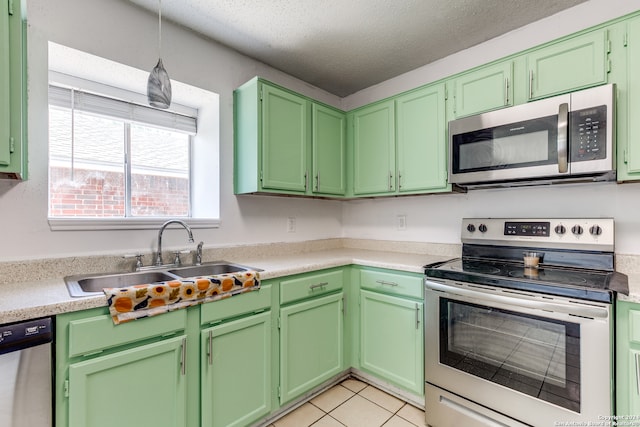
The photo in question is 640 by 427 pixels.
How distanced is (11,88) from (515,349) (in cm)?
244

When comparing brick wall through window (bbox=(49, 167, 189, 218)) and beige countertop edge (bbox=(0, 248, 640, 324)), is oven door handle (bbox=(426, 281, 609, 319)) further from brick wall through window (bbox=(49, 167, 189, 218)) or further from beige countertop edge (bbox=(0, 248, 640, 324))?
brick wall through window (bbox=(49, 167, 189, 218))

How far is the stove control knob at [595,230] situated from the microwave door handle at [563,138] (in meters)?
0.39

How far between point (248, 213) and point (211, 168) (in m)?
0.42

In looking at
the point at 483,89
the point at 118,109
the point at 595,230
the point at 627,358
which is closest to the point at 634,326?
the point at 627,358

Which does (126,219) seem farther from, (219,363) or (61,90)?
(219,363)

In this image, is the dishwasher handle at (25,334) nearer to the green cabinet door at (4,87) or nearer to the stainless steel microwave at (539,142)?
the green cabinet door at (4,87)

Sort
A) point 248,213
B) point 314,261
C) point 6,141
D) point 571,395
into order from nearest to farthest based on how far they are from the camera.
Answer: point 6,141 < point 571,395 < point 314,261 < point 248,213

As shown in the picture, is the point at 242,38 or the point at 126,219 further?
the point at 242,38

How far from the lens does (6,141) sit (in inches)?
44.9

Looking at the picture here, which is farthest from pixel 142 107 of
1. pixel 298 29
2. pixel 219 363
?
pixel 219 363

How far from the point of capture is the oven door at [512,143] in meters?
1.54

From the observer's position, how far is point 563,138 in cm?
150

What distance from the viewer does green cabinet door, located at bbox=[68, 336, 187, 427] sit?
111 centimetres

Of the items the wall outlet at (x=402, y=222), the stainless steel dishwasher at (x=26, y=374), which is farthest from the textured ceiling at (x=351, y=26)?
the stainless steel dishwasher at (x=26, y=374)
